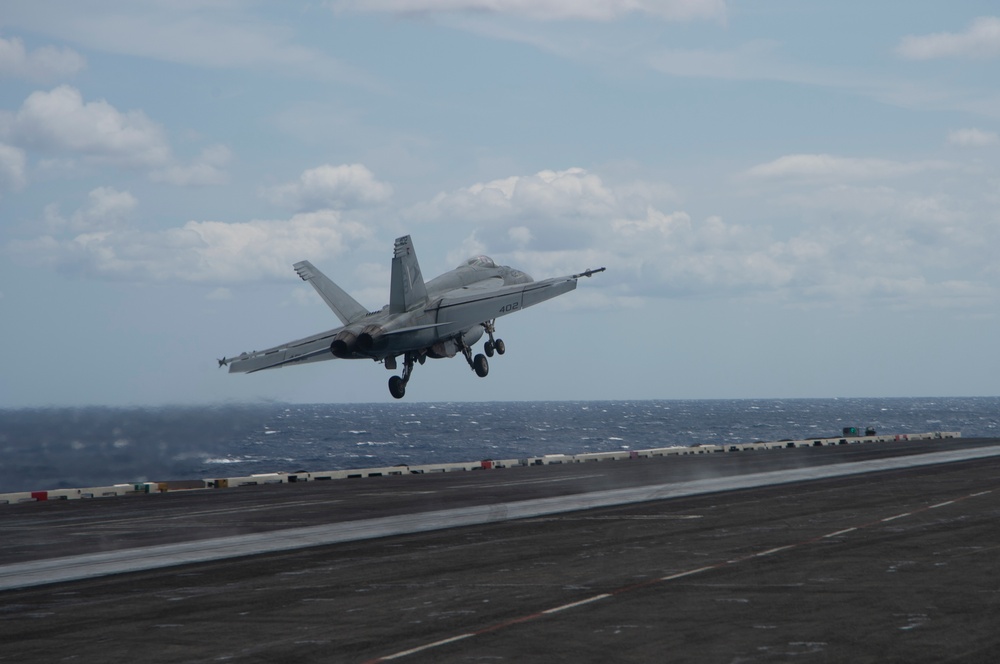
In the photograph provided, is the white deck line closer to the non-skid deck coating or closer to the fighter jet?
the non-skid deck coating

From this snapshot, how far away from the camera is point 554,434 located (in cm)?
19662

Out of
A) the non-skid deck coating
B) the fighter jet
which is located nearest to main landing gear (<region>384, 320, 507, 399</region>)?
the fighter jet

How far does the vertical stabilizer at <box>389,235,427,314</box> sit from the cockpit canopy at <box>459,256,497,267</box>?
641cm

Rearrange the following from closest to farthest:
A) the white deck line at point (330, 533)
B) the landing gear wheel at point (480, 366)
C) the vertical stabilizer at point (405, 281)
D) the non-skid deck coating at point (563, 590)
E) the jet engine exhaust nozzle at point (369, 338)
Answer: the non-skid deck coating at point (563, 590)
the white deck line at point (330, 533)
the jet engine exhaust nozzle at point (369, 338)
the vertical stabilizer at point (405, 281)
the landing gear wheel at point (480, 366)

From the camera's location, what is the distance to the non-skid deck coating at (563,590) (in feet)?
56.9

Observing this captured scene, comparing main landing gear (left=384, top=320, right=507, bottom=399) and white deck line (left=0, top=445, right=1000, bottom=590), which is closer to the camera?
white deck line (left=0, top=445, right=1000, bottom=590)

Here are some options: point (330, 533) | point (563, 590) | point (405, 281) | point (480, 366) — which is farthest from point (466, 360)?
point (563, 590)

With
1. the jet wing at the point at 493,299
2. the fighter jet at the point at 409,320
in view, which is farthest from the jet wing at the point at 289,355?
the jet wing at the point at 493,299

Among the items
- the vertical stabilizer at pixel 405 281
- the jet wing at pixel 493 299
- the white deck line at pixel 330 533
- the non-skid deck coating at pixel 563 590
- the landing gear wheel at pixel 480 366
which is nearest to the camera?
the non-skid deck coating at pixel 563 590

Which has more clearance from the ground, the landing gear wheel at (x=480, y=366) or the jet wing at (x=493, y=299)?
the jet wing at (x=493, y=299)

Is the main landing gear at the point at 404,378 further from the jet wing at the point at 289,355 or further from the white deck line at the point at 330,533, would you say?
the white deck line at the point at 330,533

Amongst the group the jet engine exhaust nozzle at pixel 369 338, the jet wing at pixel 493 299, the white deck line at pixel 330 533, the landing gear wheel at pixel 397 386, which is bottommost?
the white deck line at pixel 330 533

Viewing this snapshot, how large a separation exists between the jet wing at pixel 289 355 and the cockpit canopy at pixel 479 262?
9.15m

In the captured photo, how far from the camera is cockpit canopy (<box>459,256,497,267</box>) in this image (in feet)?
172
